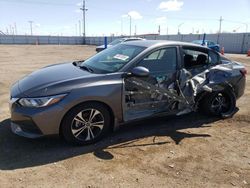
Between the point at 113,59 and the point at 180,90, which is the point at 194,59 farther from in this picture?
the point at 113,59

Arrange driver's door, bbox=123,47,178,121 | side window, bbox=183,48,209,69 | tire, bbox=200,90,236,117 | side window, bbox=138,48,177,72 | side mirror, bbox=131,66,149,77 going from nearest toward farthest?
side mirror, bbox=131,66,149,77
driver's door, bbox=123,47,178,121
side window, bbox=138,48,177,72
side window, bbox=183,48,209,69
tire, bbox=200,90,236,117

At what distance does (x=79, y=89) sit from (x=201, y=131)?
239 centimetres

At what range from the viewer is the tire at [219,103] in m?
5.49

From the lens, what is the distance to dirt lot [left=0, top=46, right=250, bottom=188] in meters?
3.33

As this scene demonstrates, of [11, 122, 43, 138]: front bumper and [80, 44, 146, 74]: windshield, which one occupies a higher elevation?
[80, 44, 146, 74]: windshield

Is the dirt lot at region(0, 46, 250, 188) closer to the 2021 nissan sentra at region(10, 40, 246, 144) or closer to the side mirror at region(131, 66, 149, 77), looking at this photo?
the 2021 nissan sentra at region(10, 40, 246, 144)

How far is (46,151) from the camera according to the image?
13.2 feet

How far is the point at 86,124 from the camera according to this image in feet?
13.6

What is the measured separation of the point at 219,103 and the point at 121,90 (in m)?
2.44

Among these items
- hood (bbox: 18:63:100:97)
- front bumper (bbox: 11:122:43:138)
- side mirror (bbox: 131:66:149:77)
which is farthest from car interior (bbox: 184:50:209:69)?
front bumper (bbox: 11:122:43:138)

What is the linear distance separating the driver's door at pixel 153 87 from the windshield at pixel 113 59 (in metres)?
0.25

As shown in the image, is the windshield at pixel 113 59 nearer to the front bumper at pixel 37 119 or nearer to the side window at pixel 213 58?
the front bumper at pixel 37 119

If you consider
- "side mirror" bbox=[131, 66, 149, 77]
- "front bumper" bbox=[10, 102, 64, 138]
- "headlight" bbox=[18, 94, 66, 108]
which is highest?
"side mirror" bbox=[131, 66, 149, 77]

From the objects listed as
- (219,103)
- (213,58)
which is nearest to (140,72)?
(213,58)
